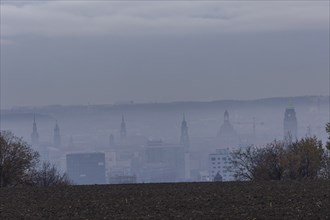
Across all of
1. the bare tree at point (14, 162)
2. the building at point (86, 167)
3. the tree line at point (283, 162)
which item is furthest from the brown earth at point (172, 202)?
the building at point (86, 167)

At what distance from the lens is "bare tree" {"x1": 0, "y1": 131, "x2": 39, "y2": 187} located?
43.4m

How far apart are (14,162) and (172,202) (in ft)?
76.0

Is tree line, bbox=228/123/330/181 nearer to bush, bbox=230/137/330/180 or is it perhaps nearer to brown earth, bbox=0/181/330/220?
bush, bbox=230/137/330/180

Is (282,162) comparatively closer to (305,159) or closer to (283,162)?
(283,162)

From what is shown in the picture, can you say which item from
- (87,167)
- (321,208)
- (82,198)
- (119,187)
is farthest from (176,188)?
(87,167)

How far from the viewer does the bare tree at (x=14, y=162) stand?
43406 mm

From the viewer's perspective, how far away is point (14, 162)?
43.6 m

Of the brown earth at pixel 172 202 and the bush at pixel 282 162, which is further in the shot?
the bush at pixel 282 162

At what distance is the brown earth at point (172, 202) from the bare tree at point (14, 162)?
14.2 m

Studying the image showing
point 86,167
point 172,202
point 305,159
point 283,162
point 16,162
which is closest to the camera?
point 172,202

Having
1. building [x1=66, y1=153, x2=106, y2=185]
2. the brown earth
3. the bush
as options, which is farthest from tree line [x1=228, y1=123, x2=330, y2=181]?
building [x1=66, y1=153, x2=106, y2=185]

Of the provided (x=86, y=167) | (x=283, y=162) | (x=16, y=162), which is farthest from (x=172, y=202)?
(x=86, y=167)

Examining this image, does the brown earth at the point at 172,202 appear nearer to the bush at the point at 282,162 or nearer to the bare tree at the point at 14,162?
the bare tree at the point at 14,162

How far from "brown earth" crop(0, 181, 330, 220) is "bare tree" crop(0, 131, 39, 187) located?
46.6 ft
